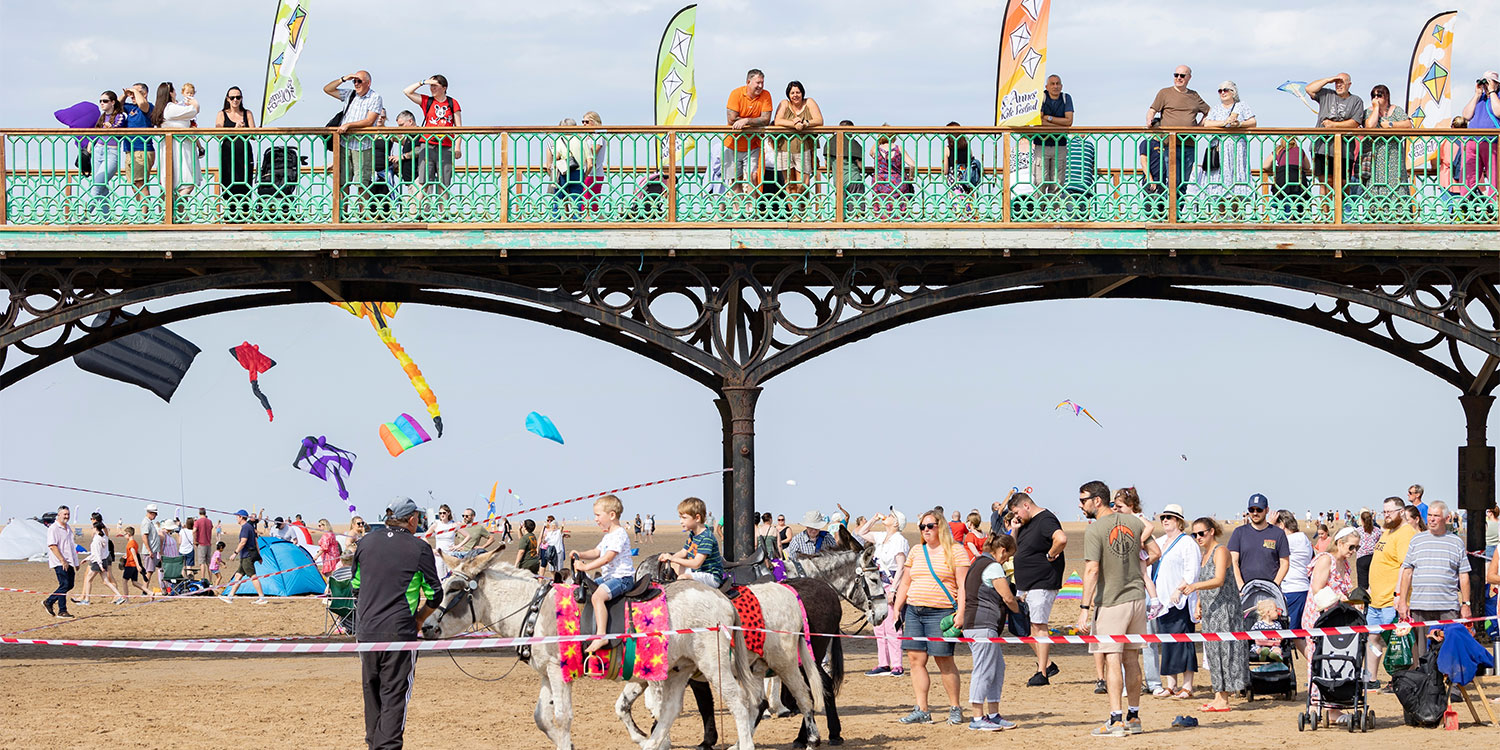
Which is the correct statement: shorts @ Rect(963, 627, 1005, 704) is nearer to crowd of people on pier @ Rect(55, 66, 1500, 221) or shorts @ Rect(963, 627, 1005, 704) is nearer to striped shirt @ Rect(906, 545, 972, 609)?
striped shirt @ Rect(906, 545, 972, 609)

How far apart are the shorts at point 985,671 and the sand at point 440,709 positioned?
0.29 m

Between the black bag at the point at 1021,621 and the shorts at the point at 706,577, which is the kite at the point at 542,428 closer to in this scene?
the black bag at the point at 1021,621

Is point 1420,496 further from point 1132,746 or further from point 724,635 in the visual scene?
point 724,635

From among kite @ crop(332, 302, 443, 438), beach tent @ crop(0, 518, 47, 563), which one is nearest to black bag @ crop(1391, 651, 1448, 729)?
kite @ crop(332, 302, 443, 438)

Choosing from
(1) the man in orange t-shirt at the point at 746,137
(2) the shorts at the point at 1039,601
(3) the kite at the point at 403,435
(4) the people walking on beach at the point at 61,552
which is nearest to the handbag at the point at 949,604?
(2) the shorts at the point at 1039,601

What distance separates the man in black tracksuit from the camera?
10.6 m

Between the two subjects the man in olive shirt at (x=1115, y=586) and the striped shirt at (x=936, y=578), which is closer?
the man in olive shirt at (x=1115, y=586)

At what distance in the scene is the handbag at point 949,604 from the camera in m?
13.1

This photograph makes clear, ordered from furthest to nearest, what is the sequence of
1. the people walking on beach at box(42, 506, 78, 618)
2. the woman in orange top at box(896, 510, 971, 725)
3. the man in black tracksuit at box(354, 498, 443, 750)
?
the people walking on beach at box(42, 506, 78, 618) < the woman in orange top at box(896, 510, 971, 725) < the man in black tracksuit at box(354, 498, 443, 750)

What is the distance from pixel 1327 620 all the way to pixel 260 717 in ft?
27.5

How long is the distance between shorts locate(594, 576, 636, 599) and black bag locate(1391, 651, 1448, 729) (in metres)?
5.91

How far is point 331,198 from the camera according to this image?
57.6 feet

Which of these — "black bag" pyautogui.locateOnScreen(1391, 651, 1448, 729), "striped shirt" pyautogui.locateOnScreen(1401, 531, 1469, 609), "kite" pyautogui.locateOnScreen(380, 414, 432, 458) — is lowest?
"black bag" pyautogui.locateOnScreen(1391, 651, 1448, 729)

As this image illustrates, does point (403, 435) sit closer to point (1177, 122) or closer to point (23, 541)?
point (23, 541)
